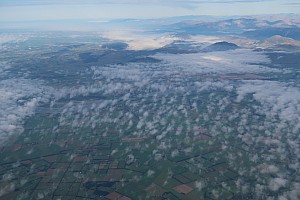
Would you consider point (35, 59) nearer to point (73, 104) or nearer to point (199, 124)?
point (73, 104)

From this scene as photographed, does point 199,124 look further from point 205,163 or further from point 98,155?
point 98,155

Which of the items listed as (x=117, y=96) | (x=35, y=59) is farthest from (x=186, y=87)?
(x=35, y=59)

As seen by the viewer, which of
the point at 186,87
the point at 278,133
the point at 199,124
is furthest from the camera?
the point at 186,87

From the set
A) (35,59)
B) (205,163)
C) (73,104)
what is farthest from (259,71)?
(35,59)

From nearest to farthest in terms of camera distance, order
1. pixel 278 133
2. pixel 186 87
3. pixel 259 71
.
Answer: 1. pixel 278 133
2. pixel 186 87
3. pixel 259 71

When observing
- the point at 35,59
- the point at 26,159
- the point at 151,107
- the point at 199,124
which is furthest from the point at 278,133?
the point at 35,59

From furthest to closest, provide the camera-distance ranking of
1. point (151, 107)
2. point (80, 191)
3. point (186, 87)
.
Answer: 1. point (186, 87)
2. point (151, 107)
3. point (80, 191)

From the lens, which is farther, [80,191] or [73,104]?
[73,104]

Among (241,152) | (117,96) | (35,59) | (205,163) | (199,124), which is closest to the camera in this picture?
(205,163)

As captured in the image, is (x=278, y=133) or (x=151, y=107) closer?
(x=278, y=133)
